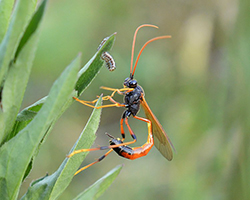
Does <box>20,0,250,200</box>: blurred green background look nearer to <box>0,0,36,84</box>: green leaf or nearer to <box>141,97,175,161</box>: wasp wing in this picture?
<box>141,97,175,161</box>: wasp wing

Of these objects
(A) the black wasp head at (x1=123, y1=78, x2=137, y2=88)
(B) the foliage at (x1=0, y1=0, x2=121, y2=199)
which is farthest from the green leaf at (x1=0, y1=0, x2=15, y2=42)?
(A) the black wasp head at (x1=123, y1=78, x2=137, y2=88)

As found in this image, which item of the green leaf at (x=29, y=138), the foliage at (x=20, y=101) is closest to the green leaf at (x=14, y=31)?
the foliage at (x=20, y=101)

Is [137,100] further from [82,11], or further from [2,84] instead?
[82,11]

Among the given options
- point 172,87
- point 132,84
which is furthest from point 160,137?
point 172,87

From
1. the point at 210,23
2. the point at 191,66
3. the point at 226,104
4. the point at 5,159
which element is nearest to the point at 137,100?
the point at 5,159

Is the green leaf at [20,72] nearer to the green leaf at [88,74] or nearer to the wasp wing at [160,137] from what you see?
the green leaf at [88,74]

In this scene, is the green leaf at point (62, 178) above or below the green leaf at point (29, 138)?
below
